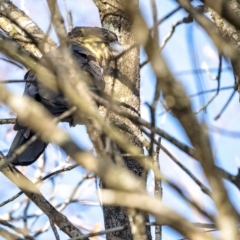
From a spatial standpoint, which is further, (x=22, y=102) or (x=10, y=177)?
(x=10, y=177)

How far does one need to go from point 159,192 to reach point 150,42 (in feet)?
2.85

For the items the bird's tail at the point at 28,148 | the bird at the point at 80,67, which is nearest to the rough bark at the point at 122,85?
the bird at the point at 80,67

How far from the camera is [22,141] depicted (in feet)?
9.45

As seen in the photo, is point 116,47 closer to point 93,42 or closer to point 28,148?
point 28,148

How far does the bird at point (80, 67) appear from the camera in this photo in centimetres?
282

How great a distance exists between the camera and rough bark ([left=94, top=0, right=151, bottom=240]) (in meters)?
2.24

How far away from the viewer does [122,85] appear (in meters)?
2.57

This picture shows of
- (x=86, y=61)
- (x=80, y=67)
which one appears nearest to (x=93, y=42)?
(x=86, y=61)

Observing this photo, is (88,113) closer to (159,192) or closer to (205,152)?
(205,152)

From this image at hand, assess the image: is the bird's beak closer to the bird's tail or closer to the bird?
the bird

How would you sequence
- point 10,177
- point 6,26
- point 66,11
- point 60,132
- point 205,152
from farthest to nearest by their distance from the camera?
point 6,26, point 66,11, point 10,177, point 60,132, point 205,152

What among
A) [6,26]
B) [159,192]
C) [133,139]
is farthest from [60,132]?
[6,26]

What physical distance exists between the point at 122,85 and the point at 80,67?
2.88 feet

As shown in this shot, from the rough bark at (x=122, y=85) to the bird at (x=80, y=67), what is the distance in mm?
61
